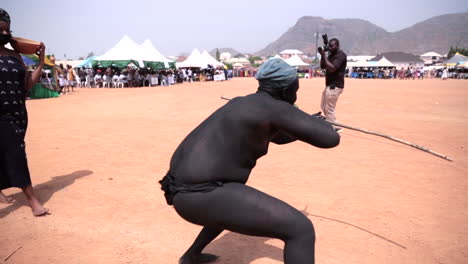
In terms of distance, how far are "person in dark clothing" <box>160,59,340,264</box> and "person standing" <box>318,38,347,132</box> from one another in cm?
561

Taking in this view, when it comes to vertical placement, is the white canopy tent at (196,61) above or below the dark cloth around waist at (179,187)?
above

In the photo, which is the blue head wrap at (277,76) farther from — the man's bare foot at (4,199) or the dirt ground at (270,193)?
the man's bare foot at (4,199)

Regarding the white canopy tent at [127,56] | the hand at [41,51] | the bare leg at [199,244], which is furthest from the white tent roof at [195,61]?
the bare leg at [199,244]

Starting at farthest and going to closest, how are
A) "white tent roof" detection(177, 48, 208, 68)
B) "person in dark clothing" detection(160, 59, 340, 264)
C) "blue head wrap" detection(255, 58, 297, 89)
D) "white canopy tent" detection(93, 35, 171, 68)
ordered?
→ "white tent roof" detection(177, 48, 208, 68) < "white canopy tent" detection(93, 35, 171, 68) < "blue head wrap" detection(255, 58, 297, 89) < "person in dark clothing" detection(160, 59, 340, 264)

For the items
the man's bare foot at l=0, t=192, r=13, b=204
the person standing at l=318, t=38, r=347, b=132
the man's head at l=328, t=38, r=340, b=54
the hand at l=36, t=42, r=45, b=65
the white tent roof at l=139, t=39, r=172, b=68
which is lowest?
the man's bare foot at l=0, t=192, r=13, b=204

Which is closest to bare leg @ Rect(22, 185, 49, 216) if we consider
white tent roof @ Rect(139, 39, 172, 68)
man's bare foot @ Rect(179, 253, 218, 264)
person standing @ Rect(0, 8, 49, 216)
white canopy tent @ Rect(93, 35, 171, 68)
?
person standing @ Rect(0, 8, 49, 216)

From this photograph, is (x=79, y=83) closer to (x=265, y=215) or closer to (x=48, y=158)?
(x=48, y=158)

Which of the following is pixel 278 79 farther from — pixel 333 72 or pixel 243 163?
pixel 333 72

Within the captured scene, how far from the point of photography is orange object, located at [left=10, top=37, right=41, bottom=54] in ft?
12.2

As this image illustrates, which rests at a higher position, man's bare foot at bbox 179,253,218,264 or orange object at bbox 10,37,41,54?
orange object at bbox 10,37,41,54

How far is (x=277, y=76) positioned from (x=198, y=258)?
1.73m

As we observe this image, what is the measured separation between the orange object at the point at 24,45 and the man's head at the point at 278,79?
125 inches

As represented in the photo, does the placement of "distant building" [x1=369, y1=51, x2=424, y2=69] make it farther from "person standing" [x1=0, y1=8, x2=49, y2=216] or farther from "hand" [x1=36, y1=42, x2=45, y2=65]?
"person standing" [x1=0, y1=8, x2=49, y2=216]

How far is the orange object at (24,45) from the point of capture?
3.73 m
